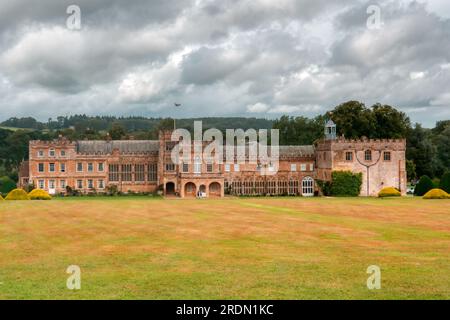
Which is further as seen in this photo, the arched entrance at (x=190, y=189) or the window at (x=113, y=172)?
the window at (x=113, y=172)

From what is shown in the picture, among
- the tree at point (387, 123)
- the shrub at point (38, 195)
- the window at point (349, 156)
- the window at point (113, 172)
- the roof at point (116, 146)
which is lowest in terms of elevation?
the shrub at point (38, 195)

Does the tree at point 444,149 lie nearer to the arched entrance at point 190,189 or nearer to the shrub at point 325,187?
the shrub at point 325,187

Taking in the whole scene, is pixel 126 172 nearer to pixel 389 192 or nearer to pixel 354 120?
pixel 354 120

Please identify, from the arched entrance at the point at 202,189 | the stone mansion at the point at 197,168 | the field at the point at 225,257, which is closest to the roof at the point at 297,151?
the stone mansion at the point at 197,168

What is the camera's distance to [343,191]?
62.2 meters

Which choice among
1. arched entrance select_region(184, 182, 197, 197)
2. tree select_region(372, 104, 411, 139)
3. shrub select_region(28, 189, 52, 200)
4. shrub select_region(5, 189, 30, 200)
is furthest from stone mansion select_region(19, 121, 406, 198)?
shrub select_region(5, 189, 30, 200)

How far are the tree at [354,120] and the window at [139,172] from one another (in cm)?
2596

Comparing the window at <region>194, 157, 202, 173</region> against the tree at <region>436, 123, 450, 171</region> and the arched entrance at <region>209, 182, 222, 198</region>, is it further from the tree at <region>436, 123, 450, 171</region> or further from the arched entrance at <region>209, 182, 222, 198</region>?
the tree at <region>436, 123, 450, 171</region>

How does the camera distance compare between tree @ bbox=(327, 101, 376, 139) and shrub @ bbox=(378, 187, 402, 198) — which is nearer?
shrub @ bbox=(378, 187, 402, 198)

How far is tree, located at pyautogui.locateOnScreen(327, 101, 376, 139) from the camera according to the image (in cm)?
7088

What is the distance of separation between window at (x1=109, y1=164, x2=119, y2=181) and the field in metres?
37.8

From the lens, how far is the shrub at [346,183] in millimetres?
62062
